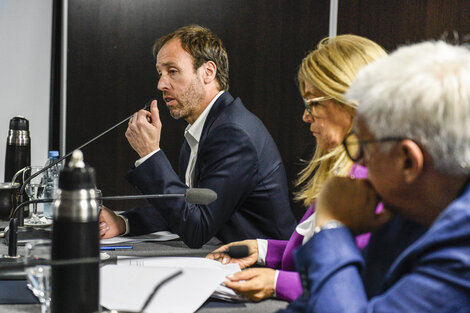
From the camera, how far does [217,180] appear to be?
1767 mm

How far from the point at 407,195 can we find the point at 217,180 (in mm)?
1026

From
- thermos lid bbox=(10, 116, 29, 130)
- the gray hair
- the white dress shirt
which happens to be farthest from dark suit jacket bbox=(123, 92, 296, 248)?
the gray hair

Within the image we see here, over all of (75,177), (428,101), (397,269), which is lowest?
(397,269)

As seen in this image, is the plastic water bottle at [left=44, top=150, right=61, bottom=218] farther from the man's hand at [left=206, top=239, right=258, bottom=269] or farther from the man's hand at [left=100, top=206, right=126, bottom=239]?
the man's hand at [left=206, top=239, right=258, bottom=269]

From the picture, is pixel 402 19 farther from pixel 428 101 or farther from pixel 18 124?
pixel 428 101

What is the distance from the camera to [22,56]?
2963 millimetres

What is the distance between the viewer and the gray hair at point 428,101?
71 cm

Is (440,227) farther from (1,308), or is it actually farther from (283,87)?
(283,87)

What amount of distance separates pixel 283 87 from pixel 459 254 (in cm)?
209

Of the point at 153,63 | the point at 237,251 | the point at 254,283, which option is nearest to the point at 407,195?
the point at 237,251

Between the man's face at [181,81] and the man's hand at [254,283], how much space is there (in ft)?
3.76

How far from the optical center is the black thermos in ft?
2.53

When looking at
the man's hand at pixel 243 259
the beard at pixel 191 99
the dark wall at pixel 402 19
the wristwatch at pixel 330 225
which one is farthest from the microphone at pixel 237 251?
the dark wall at pixel 402 19

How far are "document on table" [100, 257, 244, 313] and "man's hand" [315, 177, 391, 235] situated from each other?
0.99 ft
